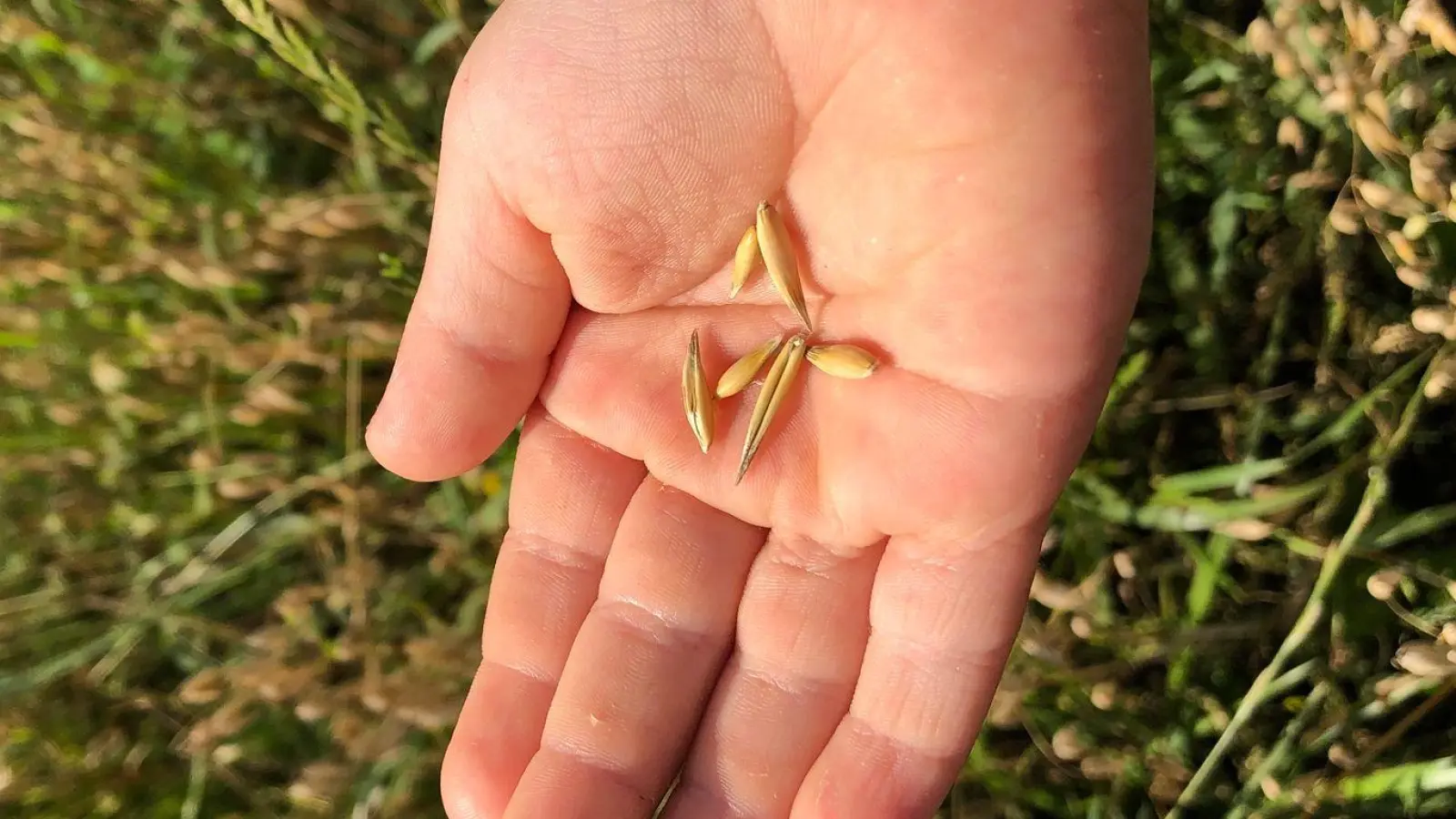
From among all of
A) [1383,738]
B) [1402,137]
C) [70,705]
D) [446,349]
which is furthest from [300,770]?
[1402,137]

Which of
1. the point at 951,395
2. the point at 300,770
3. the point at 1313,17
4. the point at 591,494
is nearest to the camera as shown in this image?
the point at 951,395

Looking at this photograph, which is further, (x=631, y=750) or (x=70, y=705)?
(x=70, y=705)

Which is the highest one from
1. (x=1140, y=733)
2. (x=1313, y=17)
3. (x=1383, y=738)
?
(x=1313, y=17)

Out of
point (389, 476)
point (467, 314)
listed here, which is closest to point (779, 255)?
point (467, 314)

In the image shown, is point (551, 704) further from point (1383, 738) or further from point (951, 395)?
point (1383, 738)

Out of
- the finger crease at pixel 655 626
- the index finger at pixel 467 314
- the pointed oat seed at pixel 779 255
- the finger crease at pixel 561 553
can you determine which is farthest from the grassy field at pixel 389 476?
the pointed oat seed at pixel 779 255

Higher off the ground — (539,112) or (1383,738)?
(539,112)

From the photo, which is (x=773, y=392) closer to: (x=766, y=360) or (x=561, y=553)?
(x=766, y=360)
